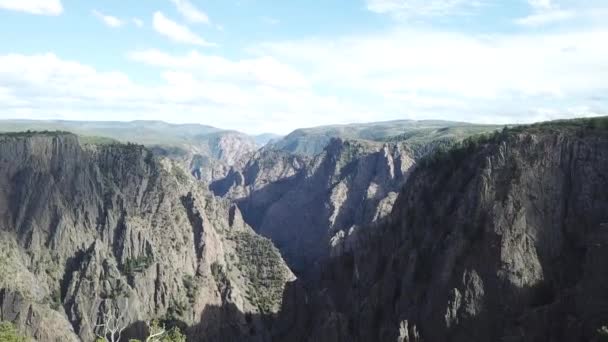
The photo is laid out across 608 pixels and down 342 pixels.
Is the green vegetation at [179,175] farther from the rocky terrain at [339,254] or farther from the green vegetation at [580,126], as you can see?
the green vegetation at [580,126]

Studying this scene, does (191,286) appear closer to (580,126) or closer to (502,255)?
(502,255)

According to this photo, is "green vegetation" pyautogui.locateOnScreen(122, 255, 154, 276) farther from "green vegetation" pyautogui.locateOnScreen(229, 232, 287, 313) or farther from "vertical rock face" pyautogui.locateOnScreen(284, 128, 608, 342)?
"vertical rock face" pyautogui.locateOnScreen(284, 128, 608, 342)

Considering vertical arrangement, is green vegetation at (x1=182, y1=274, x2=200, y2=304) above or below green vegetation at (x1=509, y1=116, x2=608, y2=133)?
below

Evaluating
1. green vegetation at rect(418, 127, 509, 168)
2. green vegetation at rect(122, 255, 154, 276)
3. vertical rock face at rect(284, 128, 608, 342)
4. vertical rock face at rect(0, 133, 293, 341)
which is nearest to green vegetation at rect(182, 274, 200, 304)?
vertical rock face at rect(0, 133, 293, 341)

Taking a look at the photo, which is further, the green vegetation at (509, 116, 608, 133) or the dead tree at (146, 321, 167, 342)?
the green vegetation at (509, 116, 608, 133)

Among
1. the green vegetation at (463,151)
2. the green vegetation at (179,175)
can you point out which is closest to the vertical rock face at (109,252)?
the green vegetation at (179,175)

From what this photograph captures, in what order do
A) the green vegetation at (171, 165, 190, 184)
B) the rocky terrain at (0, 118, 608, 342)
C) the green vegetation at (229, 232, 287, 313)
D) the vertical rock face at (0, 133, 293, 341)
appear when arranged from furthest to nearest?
the green vegetation at (171, 165, 190, 184), the green vegetation at (229, 232, 287, 313), the vertical rock face at (0, 133, 293, 341), the rocky terrain at (0, 118, 608, 342)

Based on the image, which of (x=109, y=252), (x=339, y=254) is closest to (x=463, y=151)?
(x=339, y=254)

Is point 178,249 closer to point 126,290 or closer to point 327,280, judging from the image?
point 126,290
